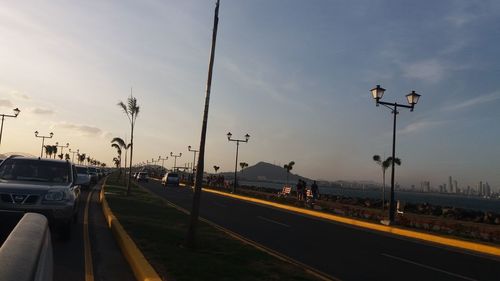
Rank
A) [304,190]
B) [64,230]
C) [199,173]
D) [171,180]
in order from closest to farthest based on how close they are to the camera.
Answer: [64,230]
[199,173]
[304,190]
[171,180]

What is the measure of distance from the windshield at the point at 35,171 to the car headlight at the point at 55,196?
3.99 feet

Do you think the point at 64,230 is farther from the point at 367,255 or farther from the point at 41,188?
the point at 367,255

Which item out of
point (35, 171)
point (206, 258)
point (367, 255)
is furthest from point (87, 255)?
point (367, 255)

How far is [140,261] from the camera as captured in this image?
8414mm

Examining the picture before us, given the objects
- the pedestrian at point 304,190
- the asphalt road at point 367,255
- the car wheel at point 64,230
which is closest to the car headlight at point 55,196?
the car wheel at point 64,230

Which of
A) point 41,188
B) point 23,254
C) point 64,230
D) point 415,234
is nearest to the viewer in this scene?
point 23,254

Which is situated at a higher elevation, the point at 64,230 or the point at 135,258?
the point at 64,230

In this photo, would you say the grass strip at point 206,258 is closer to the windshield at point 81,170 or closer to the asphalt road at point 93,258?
the asphalt road at point 93,258

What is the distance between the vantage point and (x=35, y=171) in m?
11.2

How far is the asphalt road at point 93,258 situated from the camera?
7.96m

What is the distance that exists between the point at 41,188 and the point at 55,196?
0.32 m

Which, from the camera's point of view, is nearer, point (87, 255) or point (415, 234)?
point (87, 255)

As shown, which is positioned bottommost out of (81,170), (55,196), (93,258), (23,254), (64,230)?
(93,258)

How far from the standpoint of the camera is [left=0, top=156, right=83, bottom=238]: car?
30.7 ft
